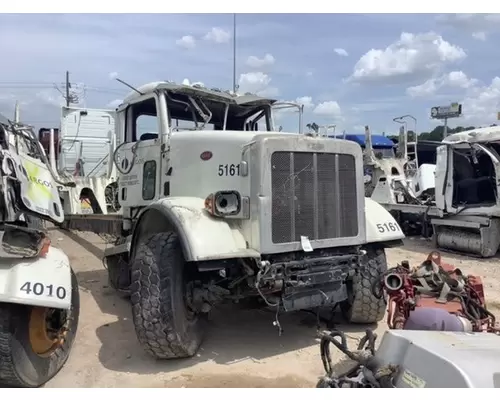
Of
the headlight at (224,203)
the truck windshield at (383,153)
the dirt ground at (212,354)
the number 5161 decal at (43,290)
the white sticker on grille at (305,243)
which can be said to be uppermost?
the truck windshield at (383,153)

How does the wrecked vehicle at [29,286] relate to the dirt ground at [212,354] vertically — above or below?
above

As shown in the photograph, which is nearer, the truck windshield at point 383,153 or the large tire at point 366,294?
the large tire at point 366,294

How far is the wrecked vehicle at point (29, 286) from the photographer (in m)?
3.52

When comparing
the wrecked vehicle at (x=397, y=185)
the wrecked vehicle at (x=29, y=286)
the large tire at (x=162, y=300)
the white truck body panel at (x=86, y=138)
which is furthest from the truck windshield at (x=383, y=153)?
the wrecked vehicle at (x=29, y=286)

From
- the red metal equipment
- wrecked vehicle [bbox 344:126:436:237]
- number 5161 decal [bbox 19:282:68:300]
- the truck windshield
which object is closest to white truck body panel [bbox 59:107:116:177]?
wrecked vehicle [bbox 344:126:436:237]

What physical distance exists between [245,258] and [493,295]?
4.36 meters

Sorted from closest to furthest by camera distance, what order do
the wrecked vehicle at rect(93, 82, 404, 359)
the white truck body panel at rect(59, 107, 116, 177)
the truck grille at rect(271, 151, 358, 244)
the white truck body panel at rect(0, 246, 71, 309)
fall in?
1. the white truck body panel at rect(0, 246, 71, 309)
2. the wrecked vehicle at rect(93, 82, 404, 359)
3. the truck grille at rect(271, 151, 358, 244)
4. the white truck body panel at rect(59, 107, 116, 177)

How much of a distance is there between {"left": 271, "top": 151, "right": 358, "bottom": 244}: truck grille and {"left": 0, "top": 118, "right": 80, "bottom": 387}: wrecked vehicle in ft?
5.73

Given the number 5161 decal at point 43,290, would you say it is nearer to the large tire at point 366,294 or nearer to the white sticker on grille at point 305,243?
the white sticker on grille at point 305,243

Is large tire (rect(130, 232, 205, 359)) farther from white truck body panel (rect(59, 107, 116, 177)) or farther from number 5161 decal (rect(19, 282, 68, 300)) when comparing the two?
white truck body panel (rect(59, 107, 116, 177))

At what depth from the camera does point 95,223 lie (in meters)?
7.58

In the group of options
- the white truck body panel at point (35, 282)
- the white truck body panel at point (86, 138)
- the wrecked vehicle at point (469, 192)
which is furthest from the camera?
the white truck body panel at point (86, 138)

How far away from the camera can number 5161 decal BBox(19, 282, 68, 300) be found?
352 centimetres

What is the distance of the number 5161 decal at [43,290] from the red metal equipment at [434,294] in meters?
2.54
